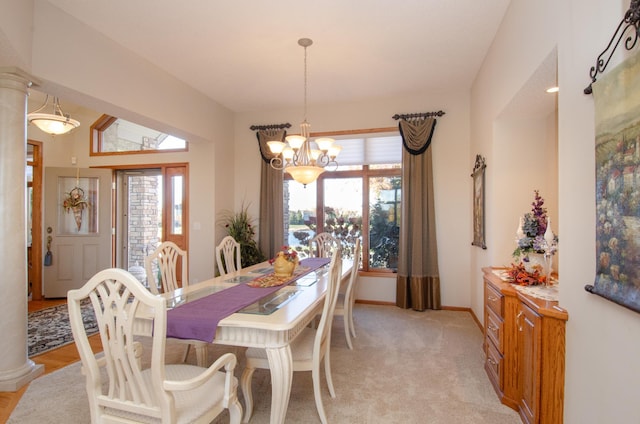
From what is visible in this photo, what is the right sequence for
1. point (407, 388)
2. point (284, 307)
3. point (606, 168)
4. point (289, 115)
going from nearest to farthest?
point (606, 168)
point (284, 307)
point (407, 388)
point (289, 115)

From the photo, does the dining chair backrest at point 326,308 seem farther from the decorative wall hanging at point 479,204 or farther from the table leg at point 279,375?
the decorative wall hanging at point 479,204

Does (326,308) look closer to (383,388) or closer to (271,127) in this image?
(383,388)

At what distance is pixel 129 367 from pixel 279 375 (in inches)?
29.3

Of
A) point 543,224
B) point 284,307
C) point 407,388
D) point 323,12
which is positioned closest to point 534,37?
point 543,224

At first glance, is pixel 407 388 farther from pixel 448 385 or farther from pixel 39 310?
pixel 39 310

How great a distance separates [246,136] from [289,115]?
83cm

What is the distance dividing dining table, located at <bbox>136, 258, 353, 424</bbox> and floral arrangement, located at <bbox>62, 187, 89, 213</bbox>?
4.18 m

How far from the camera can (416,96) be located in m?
4.74

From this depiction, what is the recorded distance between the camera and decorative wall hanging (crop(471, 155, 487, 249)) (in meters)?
3.62

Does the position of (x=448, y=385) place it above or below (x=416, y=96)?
below

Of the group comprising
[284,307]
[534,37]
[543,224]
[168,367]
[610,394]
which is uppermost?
[534,37]

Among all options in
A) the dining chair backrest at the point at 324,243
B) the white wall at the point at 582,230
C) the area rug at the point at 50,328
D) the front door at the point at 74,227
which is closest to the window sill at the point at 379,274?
the dining chair backrest at the point at 324,243

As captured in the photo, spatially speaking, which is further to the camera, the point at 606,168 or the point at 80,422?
the point at 80,422

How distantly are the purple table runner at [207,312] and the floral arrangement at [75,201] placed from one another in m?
4.41
